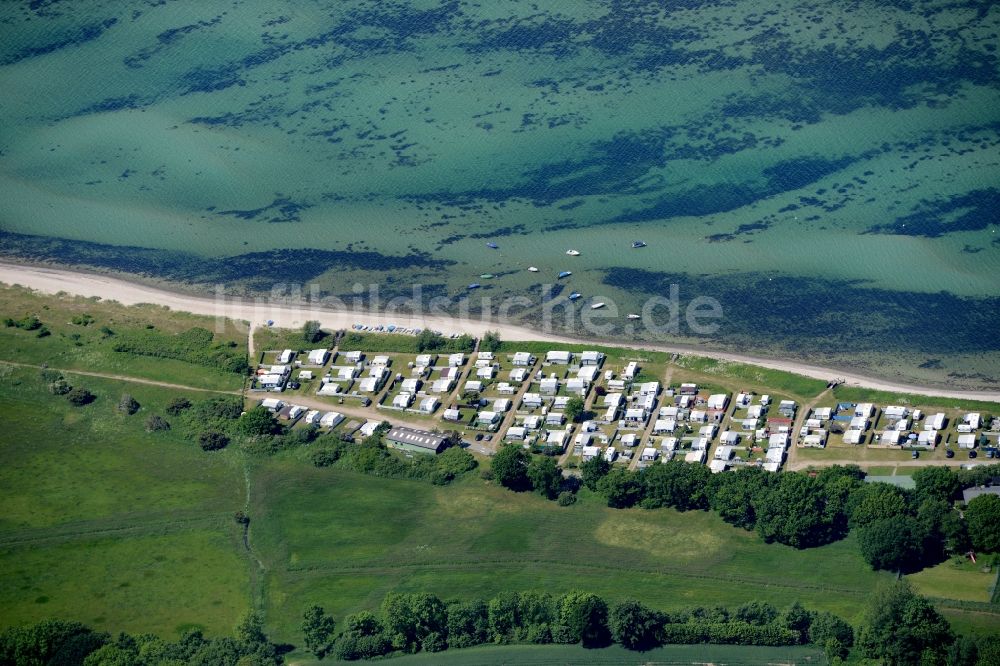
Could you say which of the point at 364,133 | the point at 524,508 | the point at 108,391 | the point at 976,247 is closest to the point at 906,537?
the point at 524,508

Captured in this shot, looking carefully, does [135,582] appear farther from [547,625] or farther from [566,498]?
[566,498]

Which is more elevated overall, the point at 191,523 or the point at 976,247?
the point at 976,247

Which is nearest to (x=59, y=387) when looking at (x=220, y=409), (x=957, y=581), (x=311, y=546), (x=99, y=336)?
(x=99, y=336)

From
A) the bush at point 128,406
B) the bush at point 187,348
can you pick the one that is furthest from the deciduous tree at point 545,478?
the bush at point 128,406

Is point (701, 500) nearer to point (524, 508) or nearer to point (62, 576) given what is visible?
point (524, 508)

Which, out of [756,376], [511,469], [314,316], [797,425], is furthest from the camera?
[314,316]

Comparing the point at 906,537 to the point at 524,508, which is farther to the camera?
the point at 524,508
